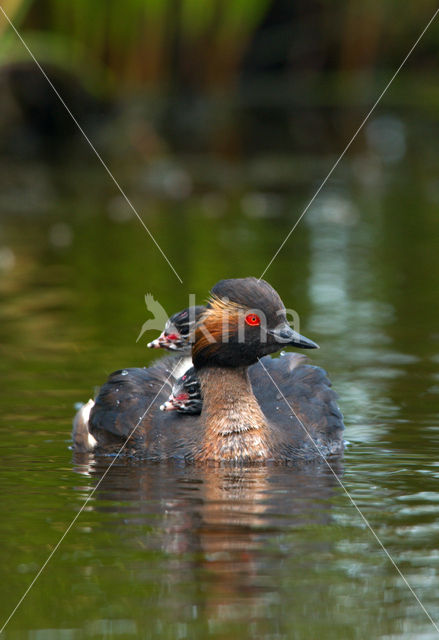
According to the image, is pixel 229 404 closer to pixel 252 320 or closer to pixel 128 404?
pixel 252 320

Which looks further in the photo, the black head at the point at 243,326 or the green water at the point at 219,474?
the black head at the point at 243,326

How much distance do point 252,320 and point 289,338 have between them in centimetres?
25

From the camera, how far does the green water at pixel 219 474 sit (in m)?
5.11

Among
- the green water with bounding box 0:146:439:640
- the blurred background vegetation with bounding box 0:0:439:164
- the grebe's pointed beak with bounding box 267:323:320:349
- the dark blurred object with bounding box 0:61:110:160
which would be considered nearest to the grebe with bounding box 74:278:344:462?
the grebe's pointed beak with bounding box 267:323:320:349

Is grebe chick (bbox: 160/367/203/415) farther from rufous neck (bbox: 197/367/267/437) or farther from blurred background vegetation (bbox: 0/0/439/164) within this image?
blurred background vegetation (bbox: 0/0/439/164)

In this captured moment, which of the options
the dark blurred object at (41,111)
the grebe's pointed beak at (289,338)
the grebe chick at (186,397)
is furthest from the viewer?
the dark blurred object at (41,111)

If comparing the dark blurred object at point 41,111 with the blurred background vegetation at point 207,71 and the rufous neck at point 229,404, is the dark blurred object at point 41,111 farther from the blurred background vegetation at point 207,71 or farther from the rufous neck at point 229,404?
the rufous neck at point 229,404

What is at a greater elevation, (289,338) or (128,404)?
(289,338)

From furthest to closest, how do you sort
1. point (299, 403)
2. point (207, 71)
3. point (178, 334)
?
1. point (207, 71)
2. point (178, 334)
3. point (299, 403)

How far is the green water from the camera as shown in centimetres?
511

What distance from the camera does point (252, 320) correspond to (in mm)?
7758

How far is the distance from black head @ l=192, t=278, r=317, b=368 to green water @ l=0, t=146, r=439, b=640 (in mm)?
765

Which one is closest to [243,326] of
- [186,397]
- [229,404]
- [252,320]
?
[252,320]

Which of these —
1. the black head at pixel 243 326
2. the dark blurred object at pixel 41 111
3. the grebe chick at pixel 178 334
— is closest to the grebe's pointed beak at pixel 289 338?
the black head at pixel 243 326
